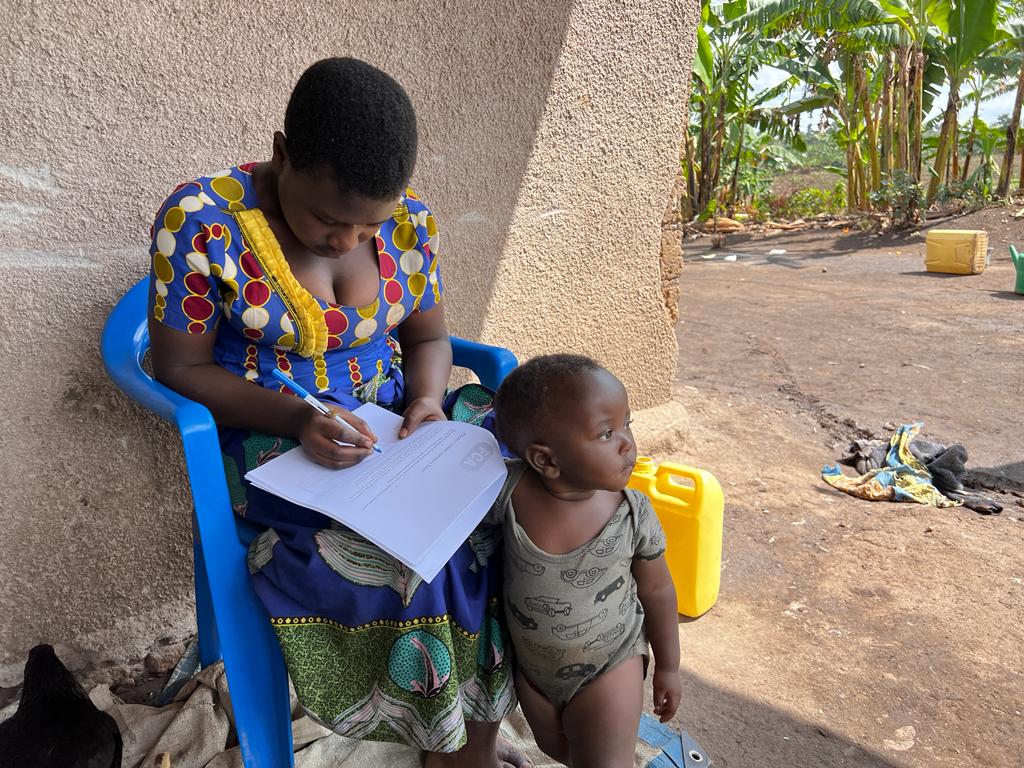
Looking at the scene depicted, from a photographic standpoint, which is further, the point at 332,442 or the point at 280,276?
the point at 280,276

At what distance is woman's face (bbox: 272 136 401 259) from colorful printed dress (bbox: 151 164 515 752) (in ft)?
0.31

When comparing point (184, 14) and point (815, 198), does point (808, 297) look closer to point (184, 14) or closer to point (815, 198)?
point (184, 14)

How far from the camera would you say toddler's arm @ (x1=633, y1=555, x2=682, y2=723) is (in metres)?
1.58

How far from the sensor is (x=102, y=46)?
1.89m

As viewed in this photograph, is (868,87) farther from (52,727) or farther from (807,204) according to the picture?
(52,727)

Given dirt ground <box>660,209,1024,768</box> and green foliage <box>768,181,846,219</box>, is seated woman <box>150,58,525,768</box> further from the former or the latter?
green foliage <box>768,181,846,219</box>

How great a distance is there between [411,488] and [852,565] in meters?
2.12

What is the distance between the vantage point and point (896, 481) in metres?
3.63

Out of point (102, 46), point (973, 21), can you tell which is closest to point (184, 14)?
point (102, 46)

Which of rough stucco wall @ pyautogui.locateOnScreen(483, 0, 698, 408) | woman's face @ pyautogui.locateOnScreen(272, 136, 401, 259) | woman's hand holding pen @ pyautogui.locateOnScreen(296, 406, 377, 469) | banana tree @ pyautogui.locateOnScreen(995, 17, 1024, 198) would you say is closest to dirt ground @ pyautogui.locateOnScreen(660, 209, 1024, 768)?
rough stucco wall @ pyautogui.locateOnScreen(483, 0, 698, 408)

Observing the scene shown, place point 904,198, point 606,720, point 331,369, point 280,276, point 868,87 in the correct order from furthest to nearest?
point 868,87 < point 904,198 < point 331,369 < point 280,276 < point 606,720

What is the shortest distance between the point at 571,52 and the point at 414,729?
233 centimetres

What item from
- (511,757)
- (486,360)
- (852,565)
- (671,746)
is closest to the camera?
(511,757)

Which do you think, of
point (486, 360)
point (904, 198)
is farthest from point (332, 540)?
point (904, 198)
